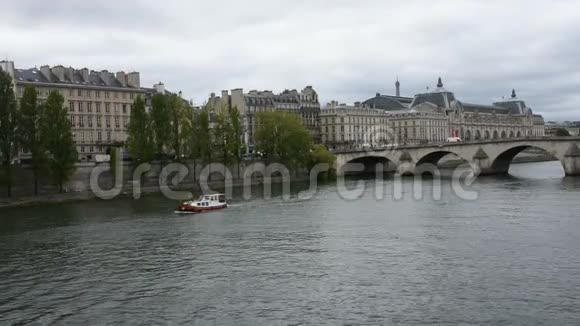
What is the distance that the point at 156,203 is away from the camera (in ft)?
187

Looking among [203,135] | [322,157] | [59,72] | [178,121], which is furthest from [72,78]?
[322,157]

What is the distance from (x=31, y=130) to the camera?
196ft

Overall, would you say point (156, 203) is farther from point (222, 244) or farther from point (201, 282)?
point (201, 282)

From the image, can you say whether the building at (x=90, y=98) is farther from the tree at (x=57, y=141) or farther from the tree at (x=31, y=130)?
the tree at (x=31, y=130)

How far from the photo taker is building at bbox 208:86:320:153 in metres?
118

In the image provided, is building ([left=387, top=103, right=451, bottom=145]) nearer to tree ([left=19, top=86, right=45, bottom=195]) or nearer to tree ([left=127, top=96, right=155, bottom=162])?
tree ([left=127, top=96, right=155, bottom=162])

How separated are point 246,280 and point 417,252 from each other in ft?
27.8

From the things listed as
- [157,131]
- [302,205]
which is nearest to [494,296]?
[302,205]

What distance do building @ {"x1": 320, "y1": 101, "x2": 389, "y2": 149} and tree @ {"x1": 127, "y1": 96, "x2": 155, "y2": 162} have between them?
71.0m

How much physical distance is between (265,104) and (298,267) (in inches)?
3774

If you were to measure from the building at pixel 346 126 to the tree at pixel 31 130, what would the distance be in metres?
83.6

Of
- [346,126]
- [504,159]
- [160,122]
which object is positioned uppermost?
[346,126]

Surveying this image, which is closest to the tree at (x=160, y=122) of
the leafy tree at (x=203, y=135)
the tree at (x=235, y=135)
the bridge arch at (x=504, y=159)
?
the leafy tree at (x=203, y=135)

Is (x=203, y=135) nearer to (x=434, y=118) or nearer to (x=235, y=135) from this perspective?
(x=235, y=135)
